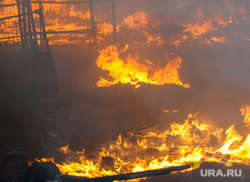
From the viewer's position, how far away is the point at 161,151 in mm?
6629

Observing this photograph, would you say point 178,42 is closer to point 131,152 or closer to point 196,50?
point 196,50

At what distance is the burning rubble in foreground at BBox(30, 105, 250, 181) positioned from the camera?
5773mm

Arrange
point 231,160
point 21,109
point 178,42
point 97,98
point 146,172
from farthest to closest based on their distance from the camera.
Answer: point 178,42 → point 97,98 → point 21,109 → point 231,160 → point 146,172

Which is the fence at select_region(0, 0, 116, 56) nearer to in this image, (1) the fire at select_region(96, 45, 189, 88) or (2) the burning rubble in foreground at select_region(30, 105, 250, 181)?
(1) the fire at select_region(96, 45, 189, 88)

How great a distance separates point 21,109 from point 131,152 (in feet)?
13.8

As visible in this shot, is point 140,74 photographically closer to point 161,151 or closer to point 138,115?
point 138,115

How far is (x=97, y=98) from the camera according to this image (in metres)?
9.69

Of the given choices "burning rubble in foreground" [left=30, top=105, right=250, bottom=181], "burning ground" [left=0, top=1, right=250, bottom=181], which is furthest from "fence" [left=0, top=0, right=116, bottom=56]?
"burning rubble in foreground" [left=30, top=105, right=250, bottom=181]

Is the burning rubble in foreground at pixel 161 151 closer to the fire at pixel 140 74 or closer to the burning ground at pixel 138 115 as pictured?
A: the burning ground at pixel 138 115

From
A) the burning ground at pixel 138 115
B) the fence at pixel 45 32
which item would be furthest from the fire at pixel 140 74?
the fence at pixel 45 32

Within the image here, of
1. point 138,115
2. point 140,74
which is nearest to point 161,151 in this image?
point 138,115

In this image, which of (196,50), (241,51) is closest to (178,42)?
(196,50)

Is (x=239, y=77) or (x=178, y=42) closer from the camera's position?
(x=239, y=77)

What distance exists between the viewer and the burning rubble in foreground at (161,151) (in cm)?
577
